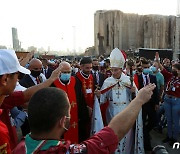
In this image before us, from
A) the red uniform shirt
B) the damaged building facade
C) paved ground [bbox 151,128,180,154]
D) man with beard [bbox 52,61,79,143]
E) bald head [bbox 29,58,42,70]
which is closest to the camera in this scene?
the red uniform shirt

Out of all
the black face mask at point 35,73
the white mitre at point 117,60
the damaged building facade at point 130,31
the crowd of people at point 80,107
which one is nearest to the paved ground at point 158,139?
the crowd of people at point 80,107

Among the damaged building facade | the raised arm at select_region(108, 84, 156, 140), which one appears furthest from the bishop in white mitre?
the damaged building facade

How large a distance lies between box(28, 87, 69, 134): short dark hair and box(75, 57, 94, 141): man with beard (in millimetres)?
3341

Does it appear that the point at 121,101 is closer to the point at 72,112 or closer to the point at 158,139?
the point at 72,112

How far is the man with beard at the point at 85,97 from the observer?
4.91 metres

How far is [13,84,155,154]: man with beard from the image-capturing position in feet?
Result: 4.72

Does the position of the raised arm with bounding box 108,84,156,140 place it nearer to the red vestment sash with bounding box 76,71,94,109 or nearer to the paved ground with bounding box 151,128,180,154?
the red vestment sash with bounding box 76,71,94,109

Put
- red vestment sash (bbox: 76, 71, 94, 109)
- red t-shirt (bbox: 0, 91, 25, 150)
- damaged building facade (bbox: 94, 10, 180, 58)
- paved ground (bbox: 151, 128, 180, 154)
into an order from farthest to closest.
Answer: damaged building facade (bbox: 94, 10, 180, 58) < paved ground (bbox: 151, 128, 180, 154) < red vestment sash (bbox: 76, 71, 94, 109) < red t-shirt (bbox: 0, 91, 25, 150)

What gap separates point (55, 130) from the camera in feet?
4.93

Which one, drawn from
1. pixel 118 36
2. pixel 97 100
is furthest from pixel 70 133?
pixel 118 36

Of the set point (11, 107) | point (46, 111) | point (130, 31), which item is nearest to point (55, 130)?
point (46, 111)

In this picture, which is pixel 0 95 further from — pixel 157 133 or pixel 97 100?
pixel 157 133

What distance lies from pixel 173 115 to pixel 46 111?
16.5 ft

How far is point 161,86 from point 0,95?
6.29m
